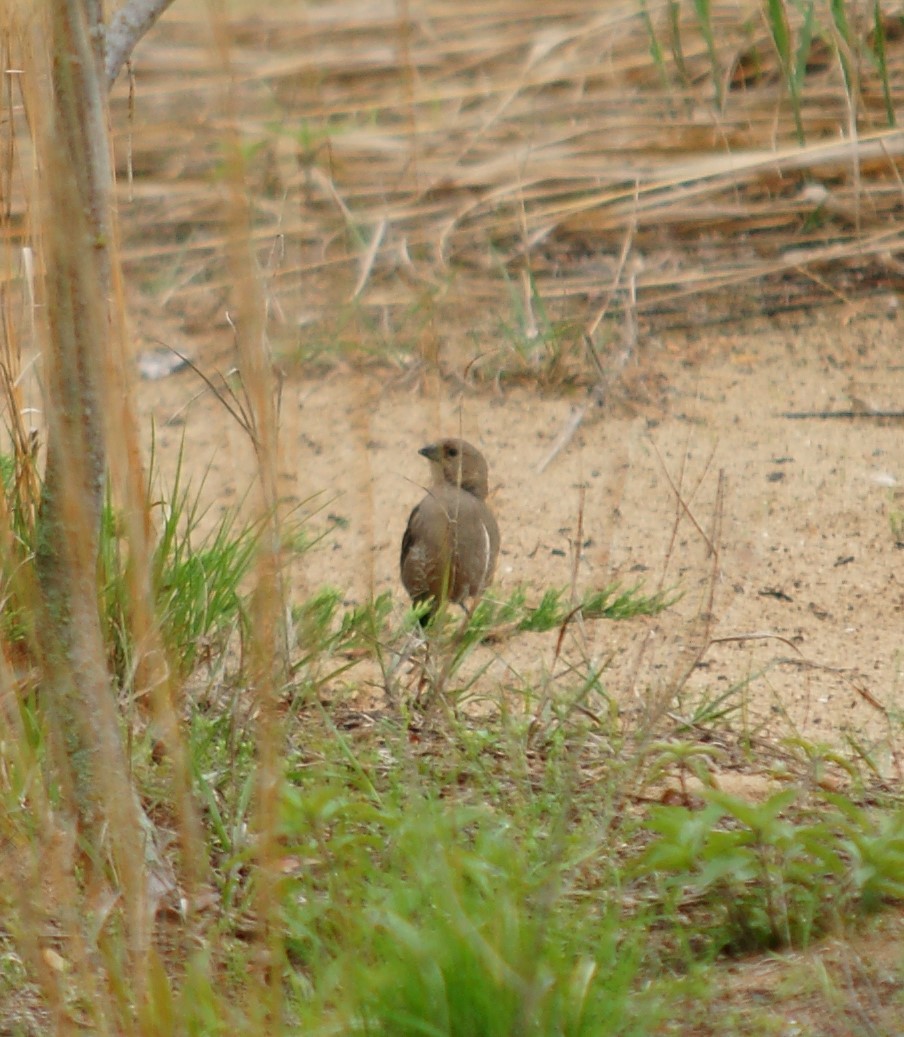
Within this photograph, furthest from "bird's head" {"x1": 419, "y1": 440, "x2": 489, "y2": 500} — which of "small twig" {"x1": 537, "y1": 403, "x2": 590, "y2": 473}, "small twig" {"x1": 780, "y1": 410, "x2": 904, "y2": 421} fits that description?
"small twig" {"x1": 780, "y1": 410, "x2": 904, "y2": 421}

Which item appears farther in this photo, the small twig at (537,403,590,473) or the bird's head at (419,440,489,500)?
the small twig at (537,403,590,473)

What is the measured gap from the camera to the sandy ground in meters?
3.58

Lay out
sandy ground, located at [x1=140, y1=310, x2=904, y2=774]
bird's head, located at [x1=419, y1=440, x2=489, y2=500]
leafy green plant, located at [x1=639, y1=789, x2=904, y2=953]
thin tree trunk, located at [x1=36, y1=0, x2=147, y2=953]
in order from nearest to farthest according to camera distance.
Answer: thin tree trunk, located at [x1=36, y1=0, x2=147, y2=953], leafy green plant, located at [x1=639, y1=789, x2=904, y2=953], sandy ground, located at [x1=140, y1=310, x2=904, y2=774], bird's head, located at [x1=419, y1=440, x2=489, y2=500]

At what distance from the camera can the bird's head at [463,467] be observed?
169 inches

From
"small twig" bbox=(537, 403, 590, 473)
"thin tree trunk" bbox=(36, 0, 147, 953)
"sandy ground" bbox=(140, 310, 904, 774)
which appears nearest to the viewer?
"thin tree trunk" bbox=(36, 0, 147, 953)

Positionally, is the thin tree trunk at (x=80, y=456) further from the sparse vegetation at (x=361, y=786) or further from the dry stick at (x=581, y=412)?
the dry stick at (x=581, y=412)

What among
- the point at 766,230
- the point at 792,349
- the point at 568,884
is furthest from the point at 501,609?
the point at 766,230

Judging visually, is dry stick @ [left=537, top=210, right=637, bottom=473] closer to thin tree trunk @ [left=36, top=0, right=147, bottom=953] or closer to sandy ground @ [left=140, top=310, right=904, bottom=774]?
sandy ground @ [left=140, top=310, right=904, bottom=774]

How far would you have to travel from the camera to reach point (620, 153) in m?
6.50

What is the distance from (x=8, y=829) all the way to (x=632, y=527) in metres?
2.78

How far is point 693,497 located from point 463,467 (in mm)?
1055

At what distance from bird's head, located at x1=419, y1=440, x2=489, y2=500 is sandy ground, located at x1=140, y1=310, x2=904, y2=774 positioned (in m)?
0.14

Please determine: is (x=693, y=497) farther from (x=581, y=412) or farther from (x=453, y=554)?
(x=581, y=412)

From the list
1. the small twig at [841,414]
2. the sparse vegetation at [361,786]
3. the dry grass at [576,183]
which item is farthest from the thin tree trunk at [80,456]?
the small twig at [841,414]
